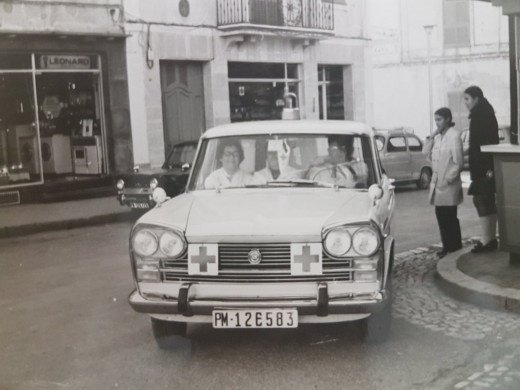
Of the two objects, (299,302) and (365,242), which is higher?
(365,242)

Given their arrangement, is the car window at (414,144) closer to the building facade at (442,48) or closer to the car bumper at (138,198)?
the building facade at (442,48)

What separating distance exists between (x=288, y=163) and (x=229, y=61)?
14.6 m

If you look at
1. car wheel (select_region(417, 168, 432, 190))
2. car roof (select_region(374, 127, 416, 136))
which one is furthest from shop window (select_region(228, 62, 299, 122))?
car wheel (select_region(417, 168, 432, 190))

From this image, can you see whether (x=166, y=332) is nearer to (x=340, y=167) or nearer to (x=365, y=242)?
(x=365, y=242)

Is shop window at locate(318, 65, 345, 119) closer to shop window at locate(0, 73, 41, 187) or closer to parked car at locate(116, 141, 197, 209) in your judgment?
shop window at locate(0, 73, 41, 187)

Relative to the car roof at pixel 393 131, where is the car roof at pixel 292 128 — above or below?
above

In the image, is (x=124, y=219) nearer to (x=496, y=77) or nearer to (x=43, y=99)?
(x=43, y=99)

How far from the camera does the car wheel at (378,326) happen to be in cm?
494

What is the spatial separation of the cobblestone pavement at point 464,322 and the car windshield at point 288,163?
1.19 metres

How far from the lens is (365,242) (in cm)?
463

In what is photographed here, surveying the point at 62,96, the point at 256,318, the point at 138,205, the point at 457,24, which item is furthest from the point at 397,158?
the point at 256,318

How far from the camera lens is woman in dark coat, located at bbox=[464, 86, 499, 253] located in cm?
750

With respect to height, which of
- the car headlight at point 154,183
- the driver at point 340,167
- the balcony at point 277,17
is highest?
the balcony at point 277,17

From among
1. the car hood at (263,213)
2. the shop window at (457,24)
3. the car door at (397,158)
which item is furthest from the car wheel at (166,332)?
the car door at (397,158)
